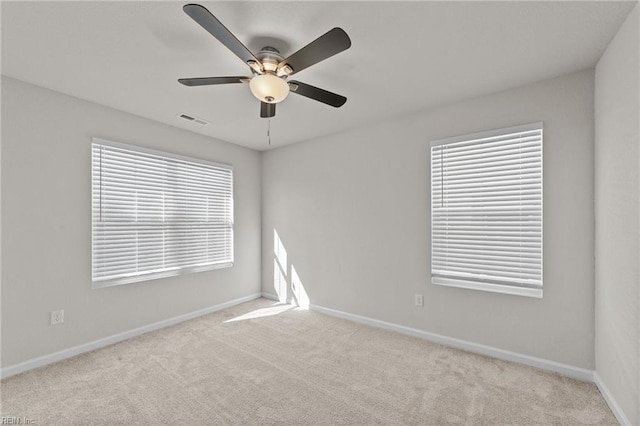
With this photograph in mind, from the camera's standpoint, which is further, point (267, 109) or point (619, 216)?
point (267, 109)

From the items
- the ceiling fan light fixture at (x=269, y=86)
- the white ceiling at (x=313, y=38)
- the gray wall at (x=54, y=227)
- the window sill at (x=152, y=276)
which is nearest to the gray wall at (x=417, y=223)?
the white ceiling at (x=313, y=38)

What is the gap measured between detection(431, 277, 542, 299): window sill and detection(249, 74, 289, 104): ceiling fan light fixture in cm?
243

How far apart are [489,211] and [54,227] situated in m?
4.13

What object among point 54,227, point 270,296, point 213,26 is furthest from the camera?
point 270,296

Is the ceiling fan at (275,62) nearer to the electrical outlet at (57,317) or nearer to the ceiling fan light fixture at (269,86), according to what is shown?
the ceiling fan light fixture at (269,86)

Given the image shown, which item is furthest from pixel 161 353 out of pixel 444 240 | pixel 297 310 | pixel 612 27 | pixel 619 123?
pixel 612 27

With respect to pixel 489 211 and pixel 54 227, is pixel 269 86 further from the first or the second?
pixel 54 227

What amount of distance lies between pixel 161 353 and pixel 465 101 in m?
3.96

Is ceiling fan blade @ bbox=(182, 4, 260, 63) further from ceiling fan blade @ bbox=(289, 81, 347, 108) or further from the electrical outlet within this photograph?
the electrical outlet

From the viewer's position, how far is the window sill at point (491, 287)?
254 cm

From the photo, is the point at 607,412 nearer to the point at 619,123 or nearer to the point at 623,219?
the point at 623,219

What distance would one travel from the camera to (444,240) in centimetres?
302

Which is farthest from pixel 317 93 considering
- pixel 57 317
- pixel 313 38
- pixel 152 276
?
pixel 57 317

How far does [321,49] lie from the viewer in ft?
5.35
